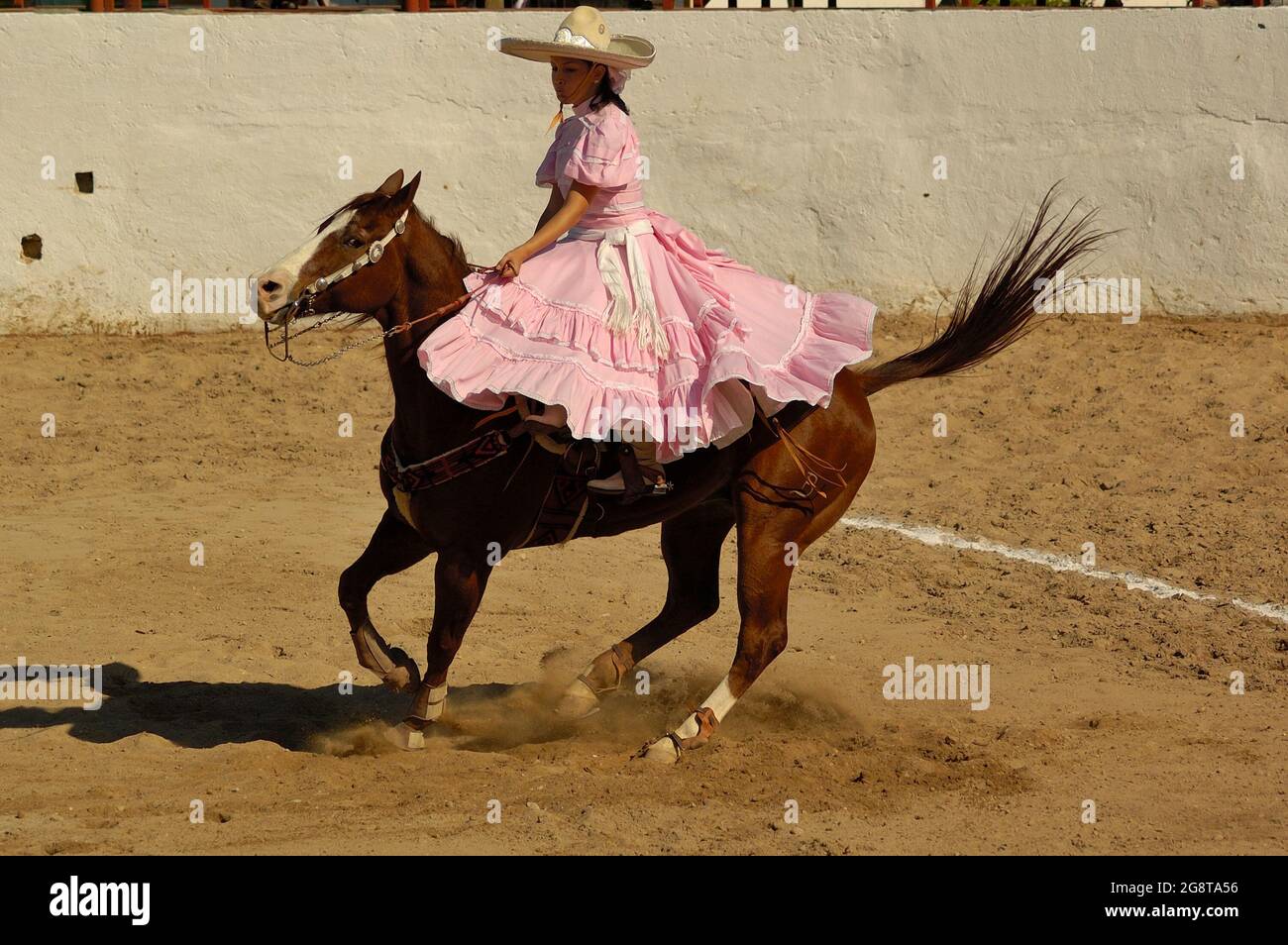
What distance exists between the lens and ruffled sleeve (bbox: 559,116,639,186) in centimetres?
518

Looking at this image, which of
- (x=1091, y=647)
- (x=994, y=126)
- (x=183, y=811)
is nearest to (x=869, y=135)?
(x=994, y=126)

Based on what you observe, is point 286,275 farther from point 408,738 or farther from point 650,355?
point 408,738

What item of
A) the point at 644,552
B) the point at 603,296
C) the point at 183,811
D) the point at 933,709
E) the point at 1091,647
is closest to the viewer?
the point at 183,811

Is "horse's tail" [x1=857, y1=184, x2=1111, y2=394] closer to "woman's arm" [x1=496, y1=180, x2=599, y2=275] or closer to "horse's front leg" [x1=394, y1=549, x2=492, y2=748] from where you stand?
"woman's arm" [x1=496, y1=180, x2=599, y2=275]

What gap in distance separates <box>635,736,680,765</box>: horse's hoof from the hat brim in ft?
7.76

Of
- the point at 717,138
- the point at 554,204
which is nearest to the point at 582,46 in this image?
the point at 554,204

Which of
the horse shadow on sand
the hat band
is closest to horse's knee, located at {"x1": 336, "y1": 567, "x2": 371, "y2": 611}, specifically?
the horse shadow on sand

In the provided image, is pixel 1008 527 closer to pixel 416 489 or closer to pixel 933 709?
pixel 933 709

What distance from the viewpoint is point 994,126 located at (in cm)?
1095

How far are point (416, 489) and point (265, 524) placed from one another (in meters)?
3.40

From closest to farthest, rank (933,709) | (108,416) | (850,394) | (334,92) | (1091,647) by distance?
(850,394)
(933,709)
(1091,647)
(108,416)
(334,92)

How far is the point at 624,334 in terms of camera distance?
5184 mm

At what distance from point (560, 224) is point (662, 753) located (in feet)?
6.21

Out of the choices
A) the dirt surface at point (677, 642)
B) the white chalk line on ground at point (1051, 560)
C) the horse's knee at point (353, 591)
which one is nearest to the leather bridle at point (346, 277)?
the horse's knee at point (353, 591)
